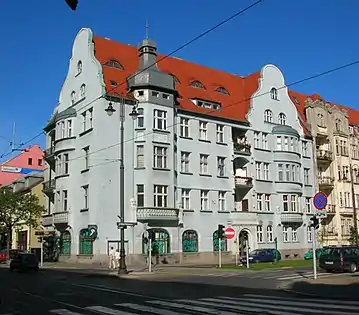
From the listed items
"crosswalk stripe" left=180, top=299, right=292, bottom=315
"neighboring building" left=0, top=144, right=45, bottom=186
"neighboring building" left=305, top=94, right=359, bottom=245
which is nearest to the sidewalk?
"crosswalk stripe" left=180, top=299, right=292, bottom=315

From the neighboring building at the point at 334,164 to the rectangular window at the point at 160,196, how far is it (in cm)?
2166

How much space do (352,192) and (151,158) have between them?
25.5 m

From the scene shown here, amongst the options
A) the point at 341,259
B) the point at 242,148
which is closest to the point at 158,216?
the point at 242,148

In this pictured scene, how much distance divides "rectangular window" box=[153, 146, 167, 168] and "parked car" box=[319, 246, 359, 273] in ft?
57.5

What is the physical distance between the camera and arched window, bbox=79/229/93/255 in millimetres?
42072

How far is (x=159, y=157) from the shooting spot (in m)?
42.8

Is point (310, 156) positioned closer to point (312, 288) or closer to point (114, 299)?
point (312, 288)

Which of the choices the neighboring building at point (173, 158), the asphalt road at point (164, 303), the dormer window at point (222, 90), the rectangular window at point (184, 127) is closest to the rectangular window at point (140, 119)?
the neighboring building at point (173, 158)

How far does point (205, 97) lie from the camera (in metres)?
48.8

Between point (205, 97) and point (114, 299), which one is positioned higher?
point (205, 97)

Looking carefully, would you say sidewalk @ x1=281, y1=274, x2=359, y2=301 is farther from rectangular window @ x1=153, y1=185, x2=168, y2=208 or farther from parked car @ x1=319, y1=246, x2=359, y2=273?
rectangular window @ x1=153, y1=185, x2=168, y2=208

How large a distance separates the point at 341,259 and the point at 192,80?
27.4 metres

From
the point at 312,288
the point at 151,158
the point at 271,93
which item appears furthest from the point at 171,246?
the point at 312,288

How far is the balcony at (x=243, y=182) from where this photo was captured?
4827 centimetres
